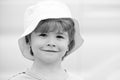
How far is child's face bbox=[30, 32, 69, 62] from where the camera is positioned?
1.38m

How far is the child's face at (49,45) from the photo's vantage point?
4.52ft

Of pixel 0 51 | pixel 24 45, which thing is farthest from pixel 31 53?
pixel 0 51

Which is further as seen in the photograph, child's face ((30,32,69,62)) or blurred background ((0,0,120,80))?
blurred background ((0,0,120,80))

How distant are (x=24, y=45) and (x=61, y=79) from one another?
0.22 m

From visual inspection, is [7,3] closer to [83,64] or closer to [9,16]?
[9,16]

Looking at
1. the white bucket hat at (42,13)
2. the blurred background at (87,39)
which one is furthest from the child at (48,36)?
the blurred background at (87,39)

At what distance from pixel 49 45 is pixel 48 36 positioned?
35mm

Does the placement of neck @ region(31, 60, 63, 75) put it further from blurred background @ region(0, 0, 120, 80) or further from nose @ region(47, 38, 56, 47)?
blurred background @ region(0, 0, 120, 80)

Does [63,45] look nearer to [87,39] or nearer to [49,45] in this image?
[49,45]

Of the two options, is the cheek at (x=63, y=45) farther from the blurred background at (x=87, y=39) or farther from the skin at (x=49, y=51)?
the blurred background at (x=87, y=39)

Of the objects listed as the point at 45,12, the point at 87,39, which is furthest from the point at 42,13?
the point at 87,39

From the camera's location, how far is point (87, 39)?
8.82 feet

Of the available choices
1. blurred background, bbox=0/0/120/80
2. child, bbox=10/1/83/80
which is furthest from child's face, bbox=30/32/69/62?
blurred background, bbox=0/0/120/80

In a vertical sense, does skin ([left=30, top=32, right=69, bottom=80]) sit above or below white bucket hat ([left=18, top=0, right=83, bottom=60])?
below
